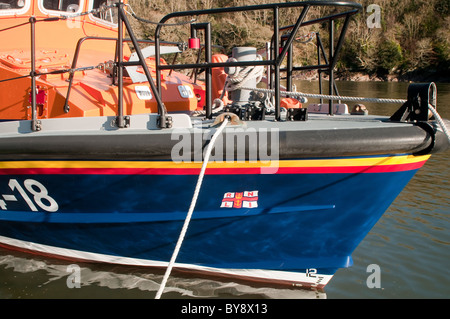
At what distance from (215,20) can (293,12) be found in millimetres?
4090

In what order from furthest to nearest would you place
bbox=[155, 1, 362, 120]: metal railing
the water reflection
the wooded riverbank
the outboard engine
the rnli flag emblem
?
the wooded riverbank < the outboard engine < the water reflection < the rnli flag emblem < bbox=[155, 1, 362, 120]: metal railing

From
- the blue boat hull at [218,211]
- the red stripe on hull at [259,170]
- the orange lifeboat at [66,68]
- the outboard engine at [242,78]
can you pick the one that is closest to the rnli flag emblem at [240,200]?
the blue boat hull at [218,211]

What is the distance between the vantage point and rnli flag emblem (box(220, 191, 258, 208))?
2.95 m

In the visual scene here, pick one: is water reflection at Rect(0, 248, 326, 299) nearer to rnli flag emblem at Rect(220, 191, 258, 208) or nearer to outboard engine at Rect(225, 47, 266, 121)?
rnli flag emblem at Rect(220, 191, 258, 208)

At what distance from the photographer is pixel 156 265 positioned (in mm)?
3428

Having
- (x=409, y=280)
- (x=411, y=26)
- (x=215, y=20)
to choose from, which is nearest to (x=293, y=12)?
(x=215, y=20)

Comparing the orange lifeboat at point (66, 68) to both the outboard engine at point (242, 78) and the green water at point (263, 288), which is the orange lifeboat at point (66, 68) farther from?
the green water at point (263, 288)

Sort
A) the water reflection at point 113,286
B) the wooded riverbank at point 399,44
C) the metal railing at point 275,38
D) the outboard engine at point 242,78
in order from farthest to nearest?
the wooded riverbank at point 399,44
the outboard engine at point 242,78
the water reflection at point 113,286
the metal railing at point 275,38

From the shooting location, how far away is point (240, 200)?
2969mm

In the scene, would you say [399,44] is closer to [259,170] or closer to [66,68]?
[66,68]

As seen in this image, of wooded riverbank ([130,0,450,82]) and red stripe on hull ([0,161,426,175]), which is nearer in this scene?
red stripe on hull ([0,161,426,175])

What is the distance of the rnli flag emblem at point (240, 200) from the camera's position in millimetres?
2945

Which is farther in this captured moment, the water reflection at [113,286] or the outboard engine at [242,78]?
the outboard engine at [242,78]

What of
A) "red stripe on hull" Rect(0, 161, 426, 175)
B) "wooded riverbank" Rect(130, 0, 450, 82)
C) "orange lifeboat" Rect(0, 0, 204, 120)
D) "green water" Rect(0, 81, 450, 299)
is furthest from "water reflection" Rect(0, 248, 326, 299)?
"wooded riverbank" Rect(130, 0, 450, 82)
